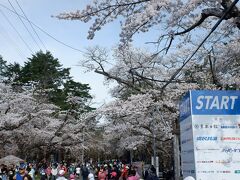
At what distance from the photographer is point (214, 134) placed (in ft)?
20.9

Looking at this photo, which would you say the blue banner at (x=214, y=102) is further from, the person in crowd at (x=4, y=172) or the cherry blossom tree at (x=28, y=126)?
the cherry blossom tree at (x=28, y=126)

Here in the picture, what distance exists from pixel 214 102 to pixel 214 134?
20.2 inches

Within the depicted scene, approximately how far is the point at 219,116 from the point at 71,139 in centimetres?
3651

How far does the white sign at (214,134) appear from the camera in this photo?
20.7 ft

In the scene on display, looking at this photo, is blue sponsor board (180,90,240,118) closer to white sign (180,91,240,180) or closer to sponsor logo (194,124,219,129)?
white sign (180,91,240,180)

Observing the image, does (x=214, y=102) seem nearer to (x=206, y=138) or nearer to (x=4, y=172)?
(x=206, y=138)

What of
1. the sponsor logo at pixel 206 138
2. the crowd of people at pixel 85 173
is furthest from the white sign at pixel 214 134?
the crowd of people at pixel 85 173

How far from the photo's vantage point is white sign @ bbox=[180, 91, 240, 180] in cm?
631

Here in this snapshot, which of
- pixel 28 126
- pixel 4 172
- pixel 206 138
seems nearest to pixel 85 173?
pixel 4 172

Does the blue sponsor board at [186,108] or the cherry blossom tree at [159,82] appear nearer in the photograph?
the blue sponsor board at [186,108]

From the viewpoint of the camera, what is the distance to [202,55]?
19.2 meters

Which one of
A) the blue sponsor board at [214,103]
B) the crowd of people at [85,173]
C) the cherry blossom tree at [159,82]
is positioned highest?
the cherry blossom tree at [159,82]

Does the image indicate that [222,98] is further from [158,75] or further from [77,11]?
[158,75]

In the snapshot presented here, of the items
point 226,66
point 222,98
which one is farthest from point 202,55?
point 222,98
